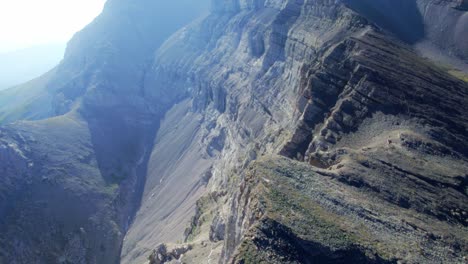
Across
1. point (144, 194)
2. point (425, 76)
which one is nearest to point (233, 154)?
point (144, 194)

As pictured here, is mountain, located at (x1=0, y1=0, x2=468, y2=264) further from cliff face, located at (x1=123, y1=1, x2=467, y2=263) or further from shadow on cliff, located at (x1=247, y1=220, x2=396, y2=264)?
cliff face, located at (x1=123, y1=1, x2=467, y2=263)

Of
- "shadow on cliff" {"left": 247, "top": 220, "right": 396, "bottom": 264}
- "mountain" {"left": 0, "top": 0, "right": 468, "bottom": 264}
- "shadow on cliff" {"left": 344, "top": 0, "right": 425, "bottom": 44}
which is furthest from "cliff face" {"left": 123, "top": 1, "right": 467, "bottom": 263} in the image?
"shadow on cliff" {"left": 344, "top": 0, "right": 425, "bottom": 44}

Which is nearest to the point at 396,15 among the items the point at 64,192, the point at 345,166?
the point at 345,166

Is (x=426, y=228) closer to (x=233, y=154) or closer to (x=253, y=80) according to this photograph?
(x=233, y=154)

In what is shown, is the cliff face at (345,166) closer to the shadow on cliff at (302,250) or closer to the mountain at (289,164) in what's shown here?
the shadow on cliff at (302,250)

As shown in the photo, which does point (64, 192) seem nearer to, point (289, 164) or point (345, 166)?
point (289, 164)

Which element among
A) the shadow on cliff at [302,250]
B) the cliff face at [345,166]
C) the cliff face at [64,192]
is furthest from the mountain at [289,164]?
the cliff face at [64,192]

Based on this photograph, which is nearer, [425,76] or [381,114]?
[381,114]
